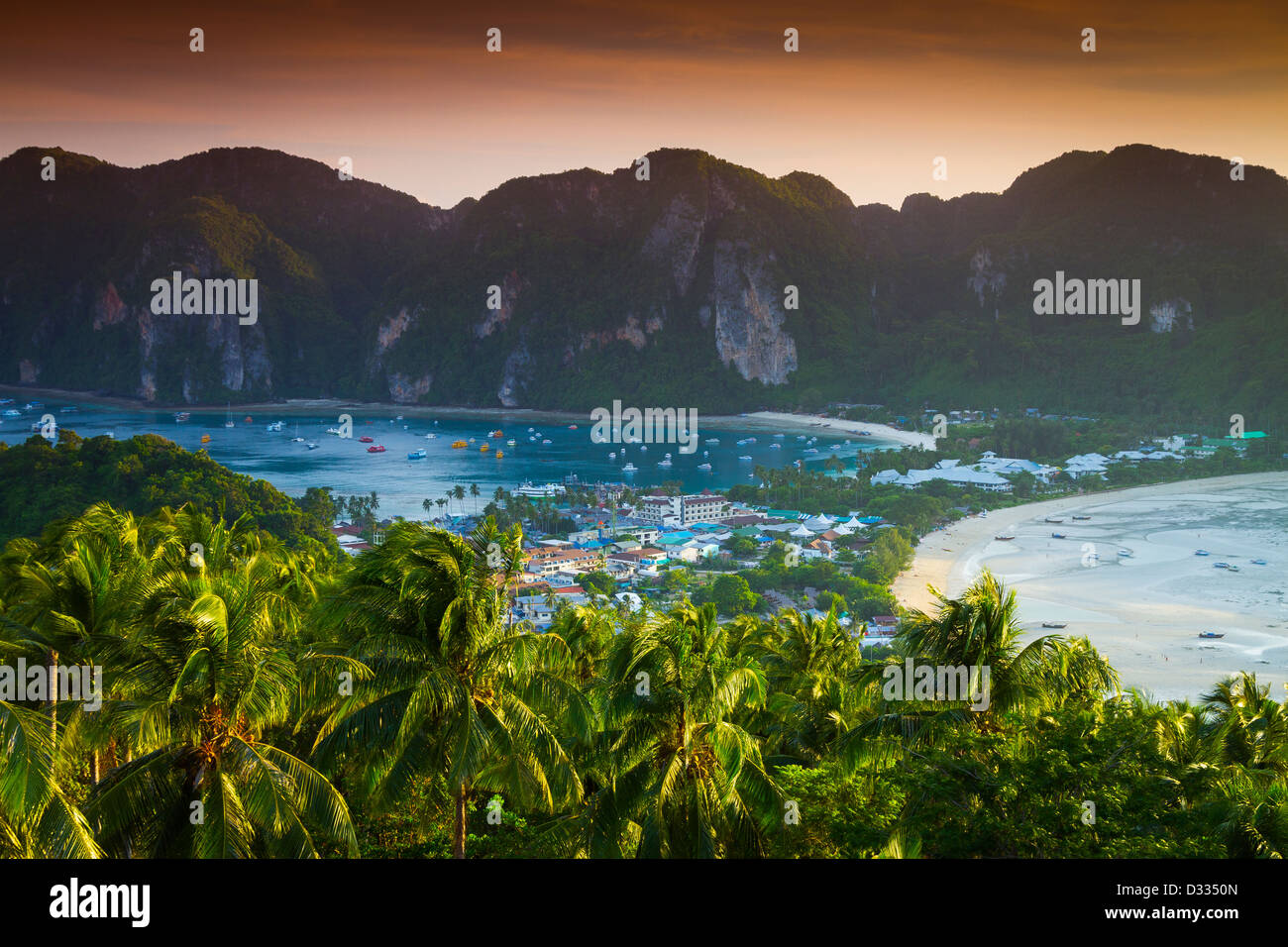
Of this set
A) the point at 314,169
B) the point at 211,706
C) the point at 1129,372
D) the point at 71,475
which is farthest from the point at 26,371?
the point at 211,706

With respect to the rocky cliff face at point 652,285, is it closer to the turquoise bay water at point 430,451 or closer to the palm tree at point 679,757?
the turquoise bay water at point 430,451

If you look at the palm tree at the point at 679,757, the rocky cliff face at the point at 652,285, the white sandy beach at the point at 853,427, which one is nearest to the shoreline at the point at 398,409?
the white sandy beach at the point at 853,427

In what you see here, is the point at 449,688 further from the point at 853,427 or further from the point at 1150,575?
the point at 853,427

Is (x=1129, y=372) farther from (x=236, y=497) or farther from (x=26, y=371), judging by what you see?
(x=26, y=371)

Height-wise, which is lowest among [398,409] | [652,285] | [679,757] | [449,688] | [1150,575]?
[1150,575]

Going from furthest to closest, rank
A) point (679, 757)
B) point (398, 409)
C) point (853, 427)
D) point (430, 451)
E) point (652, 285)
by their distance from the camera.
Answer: point (652, 285), point (398, 409), point (853, 427), point (430, 451), point (679, 757)

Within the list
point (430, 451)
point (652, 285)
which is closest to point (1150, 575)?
point (430, 451)

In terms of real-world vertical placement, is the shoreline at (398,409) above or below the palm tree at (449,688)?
above
